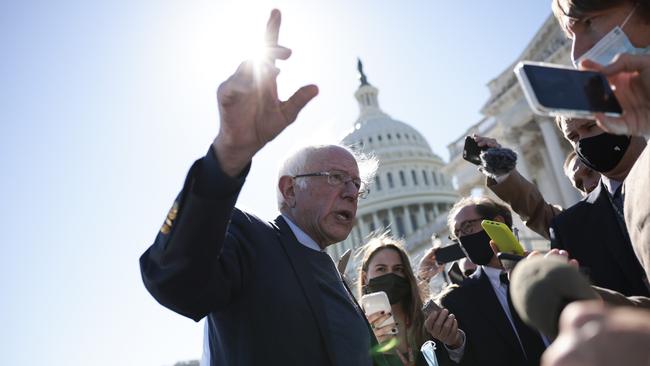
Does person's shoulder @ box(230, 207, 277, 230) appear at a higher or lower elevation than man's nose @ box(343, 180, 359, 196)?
lower

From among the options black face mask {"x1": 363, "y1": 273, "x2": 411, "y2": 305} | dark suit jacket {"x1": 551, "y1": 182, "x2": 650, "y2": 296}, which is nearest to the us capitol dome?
black face mask {"x1": 363, "y1": 273, "x2": 411, "y2": 305}

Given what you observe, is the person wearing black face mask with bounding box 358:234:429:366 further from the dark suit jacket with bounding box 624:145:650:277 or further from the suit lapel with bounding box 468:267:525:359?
the dark suit jacket with bounding box 624:145:650:277

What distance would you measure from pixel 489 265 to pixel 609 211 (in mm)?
1393

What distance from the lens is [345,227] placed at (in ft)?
9.11

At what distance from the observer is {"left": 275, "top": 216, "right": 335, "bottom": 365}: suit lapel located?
2180mm

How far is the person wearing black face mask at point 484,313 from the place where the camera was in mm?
3738

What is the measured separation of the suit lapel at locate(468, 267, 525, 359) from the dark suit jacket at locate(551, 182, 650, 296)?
0.86 metres

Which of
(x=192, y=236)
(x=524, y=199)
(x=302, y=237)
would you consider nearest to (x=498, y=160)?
(x=524, y=199)

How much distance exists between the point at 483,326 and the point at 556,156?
2589cm

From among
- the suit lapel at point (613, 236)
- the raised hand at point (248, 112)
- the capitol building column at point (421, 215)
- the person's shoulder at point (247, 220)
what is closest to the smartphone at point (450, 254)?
the suit lapel at point (613, 236)

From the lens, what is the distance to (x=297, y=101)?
6.12 feet

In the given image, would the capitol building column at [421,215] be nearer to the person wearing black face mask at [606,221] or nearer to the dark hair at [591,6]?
the person wearing black face mask at [606,221]

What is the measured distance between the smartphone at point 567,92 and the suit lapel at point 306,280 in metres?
1.22

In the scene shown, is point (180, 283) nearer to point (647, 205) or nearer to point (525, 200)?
point (647, 205)
